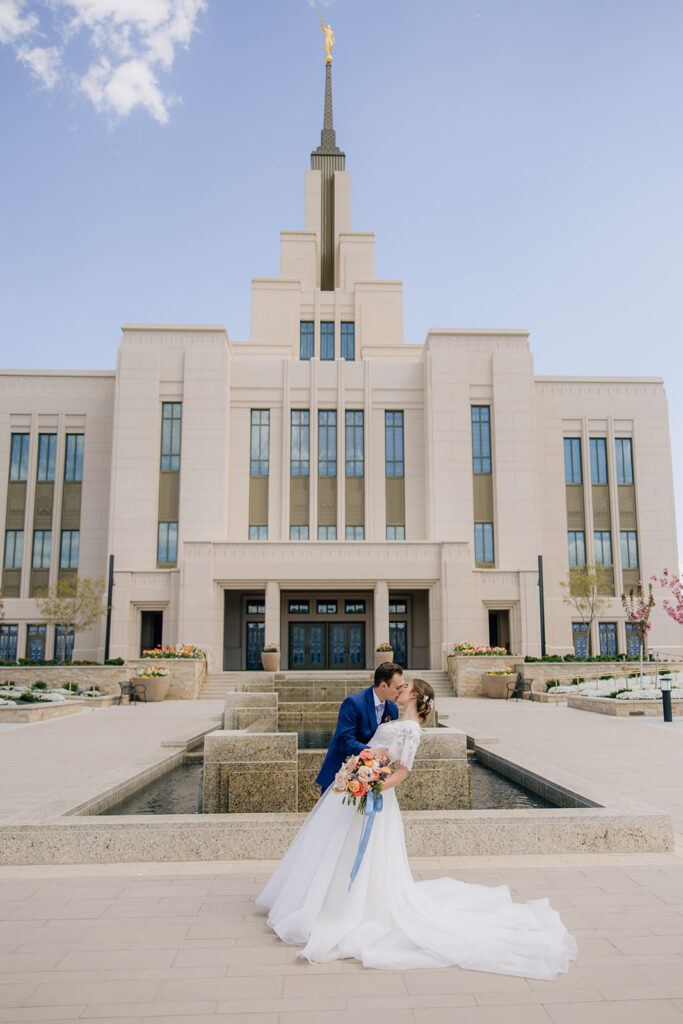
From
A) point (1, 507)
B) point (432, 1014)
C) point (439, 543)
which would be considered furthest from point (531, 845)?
point (1, 507)

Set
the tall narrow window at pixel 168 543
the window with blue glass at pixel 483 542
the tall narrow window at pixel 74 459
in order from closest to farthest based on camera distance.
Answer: the tall narrow window at pixel 168 543 → the window with blue glass at pixel 483 542 → the tall narrow window at pixel 74 459

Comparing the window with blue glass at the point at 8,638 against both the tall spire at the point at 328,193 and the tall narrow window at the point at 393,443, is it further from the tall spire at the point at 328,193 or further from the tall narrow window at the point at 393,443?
the tall spire at the point at 328,193

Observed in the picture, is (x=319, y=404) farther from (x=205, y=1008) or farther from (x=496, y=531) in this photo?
(x=205, y=1008)

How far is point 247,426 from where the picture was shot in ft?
122

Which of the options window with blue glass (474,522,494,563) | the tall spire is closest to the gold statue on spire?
the tall spire

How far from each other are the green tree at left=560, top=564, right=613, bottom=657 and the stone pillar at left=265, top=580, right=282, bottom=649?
497 inches

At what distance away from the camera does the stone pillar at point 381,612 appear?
104 feet

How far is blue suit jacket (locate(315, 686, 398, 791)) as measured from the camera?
17.4 ft

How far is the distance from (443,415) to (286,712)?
22.4 metres

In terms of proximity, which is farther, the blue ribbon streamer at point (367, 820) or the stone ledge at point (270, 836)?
the stone ledge at point (270, 836)

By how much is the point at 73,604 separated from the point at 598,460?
1031 inches

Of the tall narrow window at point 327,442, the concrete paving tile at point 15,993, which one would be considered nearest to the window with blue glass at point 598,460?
the tall narrow window at point 327,442

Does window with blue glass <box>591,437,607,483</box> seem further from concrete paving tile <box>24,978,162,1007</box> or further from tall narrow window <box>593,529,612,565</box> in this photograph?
concrete paving tile <box>24,978,162,1007</box>

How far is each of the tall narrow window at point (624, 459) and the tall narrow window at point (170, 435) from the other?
21.8m
